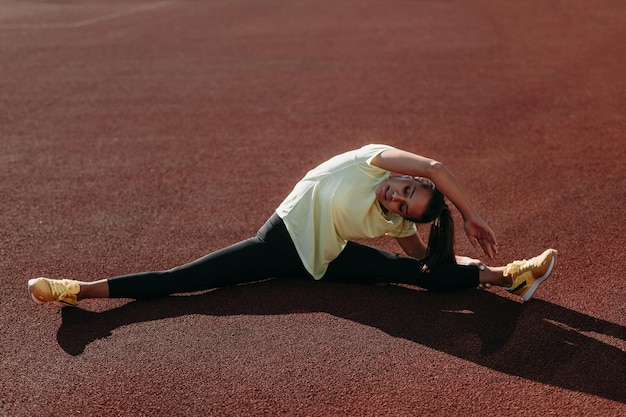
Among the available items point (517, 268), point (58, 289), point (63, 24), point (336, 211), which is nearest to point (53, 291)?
point (58, 289)

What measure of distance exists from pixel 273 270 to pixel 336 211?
66cm

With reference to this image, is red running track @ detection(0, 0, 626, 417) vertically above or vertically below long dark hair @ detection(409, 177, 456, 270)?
below

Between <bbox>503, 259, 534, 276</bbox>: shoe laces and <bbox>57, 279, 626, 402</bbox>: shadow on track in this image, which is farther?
<bbox>503, 259, 534, 276</bbox>: shoe laces

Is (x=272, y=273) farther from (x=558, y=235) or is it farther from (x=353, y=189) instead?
(x=558, y=235)

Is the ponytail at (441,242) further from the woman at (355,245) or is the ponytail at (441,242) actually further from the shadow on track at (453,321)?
the shadow on track at (453,321)

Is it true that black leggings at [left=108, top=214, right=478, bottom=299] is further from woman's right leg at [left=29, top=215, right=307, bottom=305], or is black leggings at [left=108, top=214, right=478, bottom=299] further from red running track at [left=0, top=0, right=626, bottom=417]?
red running track at [left=0, top=0, right=626, bottom=417]

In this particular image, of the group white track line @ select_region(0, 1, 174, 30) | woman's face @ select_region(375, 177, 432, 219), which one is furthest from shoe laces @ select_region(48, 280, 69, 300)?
white track line @ select_region(0, 1, 174, 30)

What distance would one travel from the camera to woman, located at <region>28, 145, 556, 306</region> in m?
5.33

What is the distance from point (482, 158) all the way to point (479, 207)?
1.28m

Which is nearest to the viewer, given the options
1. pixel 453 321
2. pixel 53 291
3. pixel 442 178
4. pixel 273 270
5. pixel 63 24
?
pixel 442 178

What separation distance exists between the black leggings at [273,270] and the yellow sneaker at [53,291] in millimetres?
266

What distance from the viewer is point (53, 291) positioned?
5445 millimetres

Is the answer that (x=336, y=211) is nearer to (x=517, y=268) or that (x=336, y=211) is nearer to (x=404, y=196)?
(x=404, y=196)

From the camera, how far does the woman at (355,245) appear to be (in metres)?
5.33
